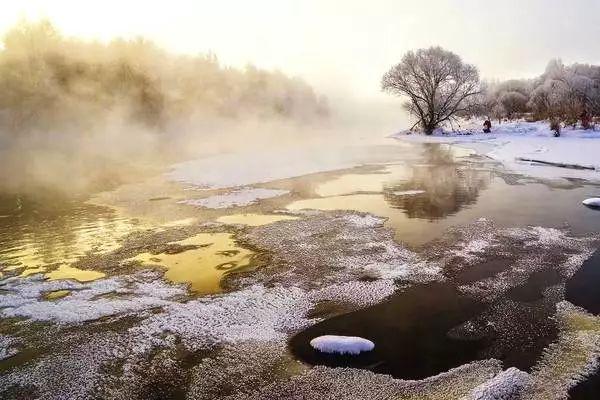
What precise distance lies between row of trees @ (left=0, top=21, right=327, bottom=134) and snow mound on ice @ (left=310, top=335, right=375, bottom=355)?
44.3 metres

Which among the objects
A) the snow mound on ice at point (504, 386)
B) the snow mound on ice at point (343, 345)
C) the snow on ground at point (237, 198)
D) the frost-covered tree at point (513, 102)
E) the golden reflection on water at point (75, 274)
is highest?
the frost-covered tree at point (513, 102)

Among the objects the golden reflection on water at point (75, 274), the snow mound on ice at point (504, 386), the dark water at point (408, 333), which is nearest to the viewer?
the snow mound on ice at point (504, 386)

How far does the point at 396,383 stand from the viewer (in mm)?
4391

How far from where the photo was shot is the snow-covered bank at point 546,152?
1800cm

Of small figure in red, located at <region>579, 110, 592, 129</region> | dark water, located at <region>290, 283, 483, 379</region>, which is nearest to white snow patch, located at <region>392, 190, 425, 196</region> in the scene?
dark water, located at <region>290, 283, 483, 379</region>

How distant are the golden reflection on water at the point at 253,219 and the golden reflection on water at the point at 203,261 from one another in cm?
131

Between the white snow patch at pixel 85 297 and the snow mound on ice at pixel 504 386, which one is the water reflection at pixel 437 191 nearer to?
the white snow patch at pixel 85 297

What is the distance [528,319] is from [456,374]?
1682 millimetres

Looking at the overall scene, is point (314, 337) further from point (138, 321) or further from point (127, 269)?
point (127, 269)

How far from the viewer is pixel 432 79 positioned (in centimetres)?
4422

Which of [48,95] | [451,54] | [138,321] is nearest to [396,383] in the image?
[138,321]

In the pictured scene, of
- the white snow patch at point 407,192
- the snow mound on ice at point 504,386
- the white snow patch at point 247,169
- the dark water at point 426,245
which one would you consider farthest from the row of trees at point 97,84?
the snow mound on ice at point 504,386

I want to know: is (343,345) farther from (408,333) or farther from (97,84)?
(97,84)

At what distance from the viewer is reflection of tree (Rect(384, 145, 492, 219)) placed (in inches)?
466
